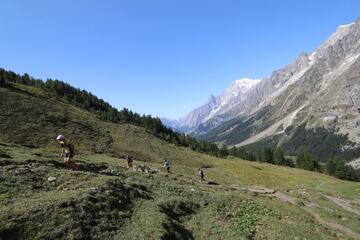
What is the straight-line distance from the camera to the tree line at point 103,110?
14688 centimetres

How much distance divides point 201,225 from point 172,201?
4216mm

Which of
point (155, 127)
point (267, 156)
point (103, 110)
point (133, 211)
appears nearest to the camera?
point (133, 211)

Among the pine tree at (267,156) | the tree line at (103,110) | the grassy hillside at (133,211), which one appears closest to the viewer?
the grassy hillside at (133,211)

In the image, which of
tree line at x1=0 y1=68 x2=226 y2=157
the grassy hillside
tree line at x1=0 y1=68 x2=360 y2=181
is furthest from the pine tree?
the grassy hillside

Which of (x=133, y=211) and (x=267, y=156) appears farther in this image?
(x=267, y=156)

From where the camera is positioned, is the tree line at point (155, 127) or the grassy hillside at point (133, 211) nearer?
the grassy hillside at point (133, 211)

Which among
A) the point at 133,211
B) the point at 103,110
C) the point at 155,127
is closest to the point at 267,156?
the point at 155,127

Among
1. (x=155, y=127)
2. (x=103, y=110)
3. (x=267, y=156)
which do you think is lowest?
(x=267, y=156)

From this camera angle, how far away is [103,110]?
164625mm

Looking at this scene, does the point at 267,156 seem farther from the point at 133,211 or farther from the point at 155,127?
the point at 133,211

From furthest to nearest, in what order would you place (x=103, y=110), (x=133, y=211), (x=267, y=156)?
(x=267, y=156)
(x=103, y=110)
(x=133, y=211)

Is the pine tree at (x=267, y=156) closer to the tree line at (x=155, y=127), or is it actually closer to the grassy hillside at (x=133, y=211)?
the tree line at (x=155, y=127)

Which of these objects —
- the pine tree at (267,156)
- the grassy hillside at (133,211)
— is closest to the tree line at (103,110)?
the pine tree at (267,156)

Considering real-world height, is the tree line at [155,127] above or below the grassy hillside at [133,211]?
above
